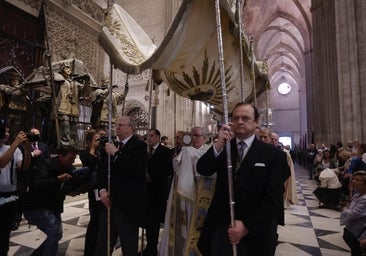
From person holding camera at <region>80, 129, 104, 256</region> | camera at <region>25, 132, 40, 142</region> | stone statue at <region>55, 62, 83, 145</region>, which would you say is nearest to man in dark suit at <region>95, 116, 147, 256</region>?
person holding camera at <region>80, 129, 104, 256</region>

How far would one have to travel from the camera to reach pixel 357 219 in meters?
3.01

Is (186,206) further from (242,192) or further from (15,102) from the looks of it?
(15,102)

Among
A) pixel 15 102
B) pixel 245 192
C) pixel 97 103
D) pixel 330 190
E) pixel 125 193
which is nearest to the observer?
pixel 245 192

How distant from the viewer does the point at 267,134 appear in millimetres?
4277

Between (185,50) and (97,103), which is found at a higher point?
(97,103)

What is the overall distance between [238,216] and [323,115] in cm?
1563

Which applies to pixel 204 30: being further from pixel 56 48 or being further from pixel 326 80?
pixel 326 80

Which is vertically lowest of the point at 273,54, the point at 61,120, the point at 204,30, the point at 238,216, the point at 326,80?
the point at 238,216

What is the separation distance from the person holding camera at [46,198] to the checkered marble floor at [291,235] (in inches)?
32.6

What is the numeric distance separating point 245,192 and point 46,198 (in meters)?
2.07

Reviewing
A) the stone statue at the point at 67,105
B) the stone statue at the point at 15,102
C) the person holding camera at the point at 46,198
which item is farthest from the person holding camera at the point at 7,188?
the stone statue at the point at 15,102

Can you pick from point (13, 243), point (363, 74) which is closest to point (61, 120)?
point (13, 243)

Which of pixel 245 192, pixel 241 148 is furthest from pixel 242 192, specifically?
pixel 241 148

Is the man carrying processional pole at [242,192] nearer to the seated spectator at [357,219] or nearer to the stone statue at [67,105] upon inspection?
the seated spectator at [357,219]
